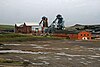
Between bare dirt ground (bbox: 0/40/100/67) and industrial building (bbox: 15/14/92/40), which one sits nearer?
bare dirt ground (bbox: 0/40/100/67)

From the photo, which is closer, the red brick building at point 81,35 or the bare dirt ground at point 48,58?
the bare dirt ground at point 48,58

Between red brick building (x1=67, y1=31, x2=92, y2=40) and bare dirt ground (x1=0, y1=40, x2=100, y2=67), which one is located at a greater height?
red brick building (x1=67, y1=31, x2=92, y2=40)

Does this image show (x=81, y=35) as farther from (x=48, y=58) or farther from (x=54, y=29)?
(x=48, y=58)

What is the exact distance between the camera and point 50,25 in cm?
9862

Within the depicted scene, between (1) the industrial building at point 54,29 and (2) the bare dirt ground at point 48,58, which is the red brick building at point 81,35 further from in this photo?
(2) the bare dirt ground at point 48,58

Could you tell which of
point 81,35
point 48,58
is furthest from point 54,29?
point 48,58

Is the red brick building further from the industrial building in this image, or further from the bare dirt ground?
the bare dirt ground

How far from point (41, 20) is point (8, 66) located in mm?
84598

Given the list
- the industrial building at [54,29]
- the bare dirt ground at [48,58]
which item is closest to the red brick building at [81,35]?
the industrial building at [54,29]

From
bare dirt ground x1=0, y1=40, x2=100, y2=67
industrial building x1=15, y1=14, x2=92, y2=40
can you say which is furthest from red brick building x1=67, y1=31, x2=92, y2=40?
bare dirt ground x1=0, y1=40, x2=100, y2=67

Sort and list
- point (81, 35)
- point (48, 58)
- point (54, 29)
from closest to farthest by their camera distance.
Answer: point (48, 58)
point (81, 35)
point (54, 29)

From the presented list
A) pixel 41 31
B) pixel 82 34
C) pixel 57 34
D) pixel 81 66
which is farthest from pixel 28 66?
pixel 41 31

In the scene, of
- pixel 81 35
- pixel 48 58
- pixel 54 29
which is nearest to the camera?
pixel 48 58

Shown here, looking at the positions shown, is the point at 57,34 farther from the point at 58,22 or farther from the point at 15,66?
the point at 15,66
